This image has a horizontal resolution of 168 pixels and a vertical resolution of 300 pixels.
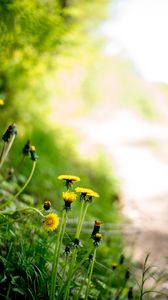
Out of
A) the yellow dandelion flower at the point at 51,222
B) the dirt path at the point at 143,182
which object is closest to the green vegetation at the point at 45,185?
the yellow dandelion flower at the point at 51,222

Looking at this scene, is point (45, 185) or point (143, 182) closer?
point (45, 185)

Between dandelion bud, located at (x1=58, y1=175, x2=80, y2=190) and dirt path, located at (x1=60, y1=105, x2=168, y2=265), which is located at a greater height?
dirt path, located at (x1=60, y1=105, x2=168, y2=265)

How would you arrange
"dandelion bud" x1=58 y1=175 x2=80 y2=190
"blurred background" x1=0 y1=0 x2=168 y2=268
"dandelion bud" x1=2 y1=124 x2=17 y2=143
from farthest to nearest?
"blurred background" x1=0 y1=0 x2=168 y2=268 < "dandelion bud" x1=2 y1=124 x2=17 y2=143 < "dandelion bud" x1=58 y1=175 x2=80 y2=190

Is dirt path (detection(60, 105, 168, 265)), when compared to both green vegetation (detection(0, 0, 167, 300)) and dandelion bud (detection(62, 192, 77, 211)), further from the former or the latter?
dandelion bud (detection(62, 192, 77, 211))

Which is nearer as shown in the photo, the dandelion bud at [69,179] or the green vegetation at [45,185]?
the dandelion bud at [69,179]

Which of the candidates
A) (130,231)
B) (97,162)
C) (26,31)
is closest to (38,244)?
(26,31)

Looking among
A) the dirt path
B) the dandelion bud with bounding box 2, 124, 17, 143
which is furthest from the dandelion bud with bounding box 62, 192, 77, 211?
the dirt path

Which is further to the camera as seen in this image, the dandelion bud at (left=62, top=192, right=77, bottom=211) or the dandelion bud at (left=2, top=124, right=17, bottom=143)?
the dandelion bud at (left=2, top=124, right=17, bottom=143)

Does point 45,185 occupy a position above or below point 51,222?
above

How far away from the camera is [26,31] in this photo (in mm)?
3646

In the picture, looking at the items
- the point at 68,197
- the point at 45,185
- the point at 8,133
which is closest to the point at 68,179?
the point at 68,197

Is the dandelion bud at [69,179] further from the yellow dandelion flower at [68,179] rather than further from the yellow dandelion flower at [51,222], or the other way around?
the yellow dandelion flower at [51,222]

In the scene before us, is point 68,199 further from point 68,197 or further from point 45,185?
point 45,185

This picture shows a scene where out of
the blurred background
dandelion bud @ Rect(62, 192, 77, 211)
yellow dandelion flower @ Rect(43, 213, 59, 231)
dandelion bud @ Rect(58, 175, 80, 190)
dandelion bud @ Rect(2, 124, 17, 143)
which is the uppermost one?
the blurred background
